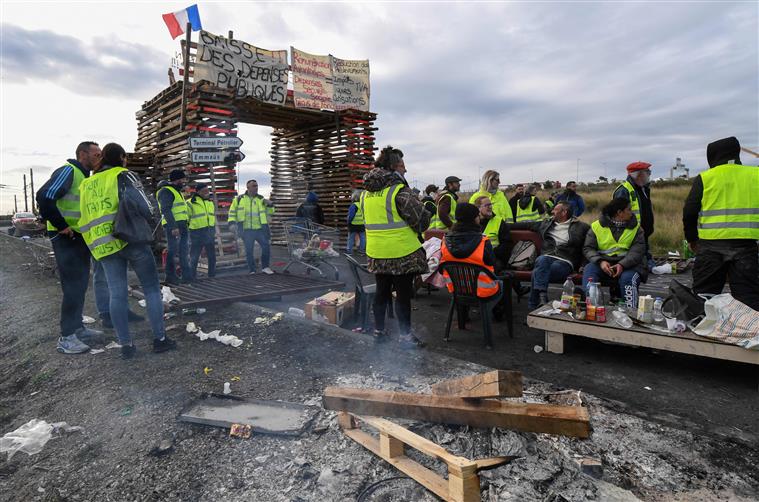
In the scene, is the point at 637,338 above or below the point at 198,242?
below

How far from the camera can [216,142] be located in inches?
404

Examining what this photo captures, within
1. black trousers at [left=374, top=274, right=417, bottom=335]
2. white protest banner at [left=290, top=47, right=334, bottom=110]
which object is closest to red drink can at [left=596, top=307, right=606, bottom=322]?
black trousers at [left=374, top=274, right=417, bottom=335]

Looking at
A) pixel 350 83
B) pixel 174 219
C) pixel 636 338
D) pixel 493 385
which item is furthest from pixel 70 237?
pixel 350 83

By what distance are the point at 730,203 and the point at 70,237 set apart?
686cm

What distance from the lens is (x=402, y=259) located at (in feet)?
14.1

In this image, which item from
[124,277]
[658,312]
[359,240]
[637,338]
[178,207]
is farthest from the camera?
[359,240]

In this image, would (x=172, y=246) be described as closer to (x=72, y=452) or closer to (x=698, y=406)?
(x=72, y=452)

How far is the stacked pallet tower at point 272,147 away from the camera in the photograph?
10.7 m

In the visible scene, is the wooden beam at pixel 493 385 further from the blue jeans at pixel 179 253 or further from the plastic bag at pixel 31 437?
the blue jeans at pixel 179 253

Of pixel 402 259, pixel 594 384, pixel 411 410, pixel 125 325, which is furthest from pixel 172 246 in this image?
pixel 594 384

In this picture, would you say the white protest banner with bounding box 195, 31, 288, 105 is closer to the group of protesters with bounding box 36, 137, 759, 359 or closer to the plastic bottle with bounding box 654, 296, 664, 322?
the group of protesters with bounding box 36, 137, 759, 359

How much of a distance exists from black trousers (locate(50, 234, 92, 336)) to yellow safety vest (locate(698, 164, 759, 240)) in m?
6.55

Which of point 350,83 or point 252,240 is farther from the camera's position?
point 350,83

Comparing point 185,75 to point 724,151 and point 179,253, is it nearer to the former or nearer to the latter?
point 179,253
